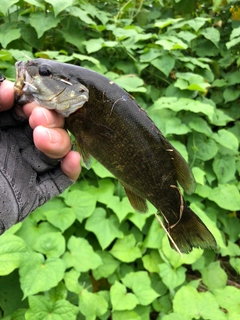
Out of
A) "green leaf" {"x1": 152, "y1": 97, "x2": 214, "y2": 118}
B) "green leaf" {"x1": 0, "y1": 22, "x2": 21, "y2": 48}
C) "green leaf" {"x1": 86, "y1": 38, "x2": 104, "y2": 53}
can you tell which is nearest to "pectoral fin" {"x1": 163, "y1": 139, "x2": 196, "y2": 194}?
"green leaf" {"x1": 152, "y1": 97, "x2": 214, "y2": 118}

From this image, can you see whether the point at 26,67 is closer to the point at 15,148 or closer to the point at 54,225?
the point at 15,148

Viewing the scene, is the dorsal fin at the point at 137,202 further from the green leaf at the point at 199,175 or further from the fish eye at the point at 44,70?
the green leaf at the point at 199,175

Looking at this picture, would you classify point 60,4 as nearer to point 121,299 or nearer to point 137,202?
point 137,202

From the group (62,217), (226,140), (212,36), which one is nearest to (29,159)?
(62,217)

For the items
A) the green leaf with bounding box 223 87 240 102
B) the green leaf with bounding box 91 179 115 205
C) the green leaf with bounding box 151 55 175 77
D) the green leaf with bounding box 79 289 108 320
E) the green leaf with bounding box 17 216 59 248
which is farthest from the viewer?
the green leaf with bounding box 223 87 240 102

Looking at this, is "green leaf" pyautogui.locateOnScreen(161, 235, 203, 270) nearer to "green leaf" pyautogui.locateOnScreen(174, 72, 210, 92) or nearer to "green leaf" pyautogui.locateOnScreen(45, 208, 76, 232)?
"green leaf" pyautogui.locateOnScreen(45, 208, 76, 232)

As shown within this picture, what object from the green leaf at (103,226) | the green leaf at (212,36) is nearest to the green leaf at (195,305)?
the green leaf at (103,226)
